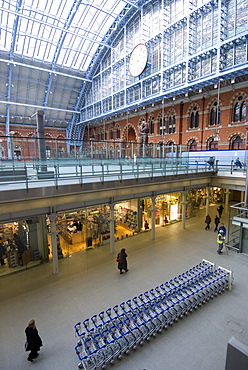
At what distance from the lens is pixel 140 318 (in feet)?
18.1

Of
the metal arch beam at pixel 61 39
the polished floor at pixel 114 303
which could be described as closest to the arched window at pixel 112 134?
the metal arch beam at pixel 61 39

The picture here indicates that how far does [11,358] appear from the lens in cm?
495

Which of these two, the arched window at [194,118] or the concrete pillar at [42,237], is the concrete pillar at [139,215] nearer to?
the concrete pillar at [42,237]

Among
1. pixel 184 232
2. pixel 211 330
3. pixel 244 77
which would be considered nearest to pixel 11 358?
pixel 211 330

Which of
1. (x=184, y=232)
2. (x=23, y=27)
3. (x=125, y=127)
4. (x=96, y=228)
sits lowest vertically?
(x=184, y=232)

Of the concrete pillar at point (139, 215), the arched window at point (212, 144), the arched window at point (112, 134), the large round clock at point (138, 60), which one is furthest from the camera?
the arched window at point (112, 134)

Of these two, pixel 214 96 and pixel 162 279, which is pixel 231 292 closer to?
pixel 162 279

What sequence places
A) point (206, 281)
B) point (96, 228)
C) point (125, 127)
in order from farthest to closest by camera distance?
point (125, 127), point (96, 228), point (206, 281)

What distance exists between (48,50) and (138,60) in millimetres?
15553

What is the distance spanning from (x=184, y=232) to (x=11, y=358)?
10.7m

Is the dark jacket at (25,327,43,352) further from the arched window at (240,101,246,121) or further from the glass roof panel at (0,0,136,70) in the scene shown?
the glass roof panel at (0,0,136,70)

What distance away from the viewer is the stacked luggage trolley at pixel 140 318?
186 inches

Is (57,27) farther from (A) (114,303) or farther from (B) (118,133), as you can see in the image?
(A) (114,303)

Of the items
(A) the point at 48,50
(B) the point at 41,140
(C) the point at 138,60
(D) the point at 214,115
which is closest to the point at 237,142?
(D) the point at 214,115
